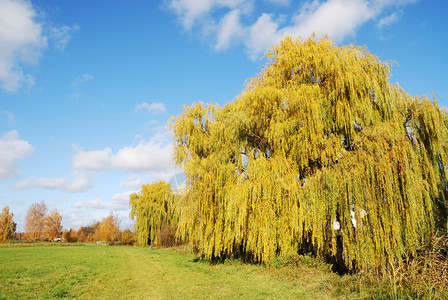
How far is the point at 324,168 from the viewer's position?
9.11m

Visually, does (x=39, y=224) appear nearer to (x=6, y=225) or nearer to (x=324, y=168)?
(x=6, y=225)

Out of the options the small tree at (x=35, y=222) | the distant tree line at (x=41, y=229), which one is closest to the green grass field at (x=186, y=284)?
the distant tree line at (x=41, y=229)

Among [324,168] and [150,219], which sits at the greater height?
[324,168]

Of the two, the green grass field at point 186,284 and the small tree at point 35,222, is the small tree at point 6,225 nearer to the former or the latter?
the small tree at point 35,222

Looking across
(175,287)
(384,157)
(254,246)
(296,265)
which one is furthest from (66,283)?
(384,157)

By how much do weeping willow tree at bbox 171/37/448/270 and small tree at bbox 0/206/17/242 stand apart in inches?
2305

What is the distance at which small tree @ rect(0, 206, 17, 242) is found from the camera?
51.7m

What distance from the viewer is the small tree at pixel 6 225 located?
51734mm

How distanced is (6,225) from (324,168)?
65.6m

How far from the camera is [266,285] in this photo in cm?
792

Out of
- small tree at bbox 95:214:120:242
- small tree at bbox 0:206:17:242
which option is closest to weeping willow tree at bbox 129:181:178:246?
small tree at bbox 0:206:17:242

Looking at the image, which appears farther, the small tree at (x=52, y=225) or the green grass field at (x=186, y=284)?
the small tree at (x=52, y=225)

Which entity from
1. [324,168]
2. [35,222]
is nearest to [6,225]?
[35,222]

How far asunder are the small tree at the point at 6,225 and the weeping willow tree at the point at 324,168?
58.6 m
